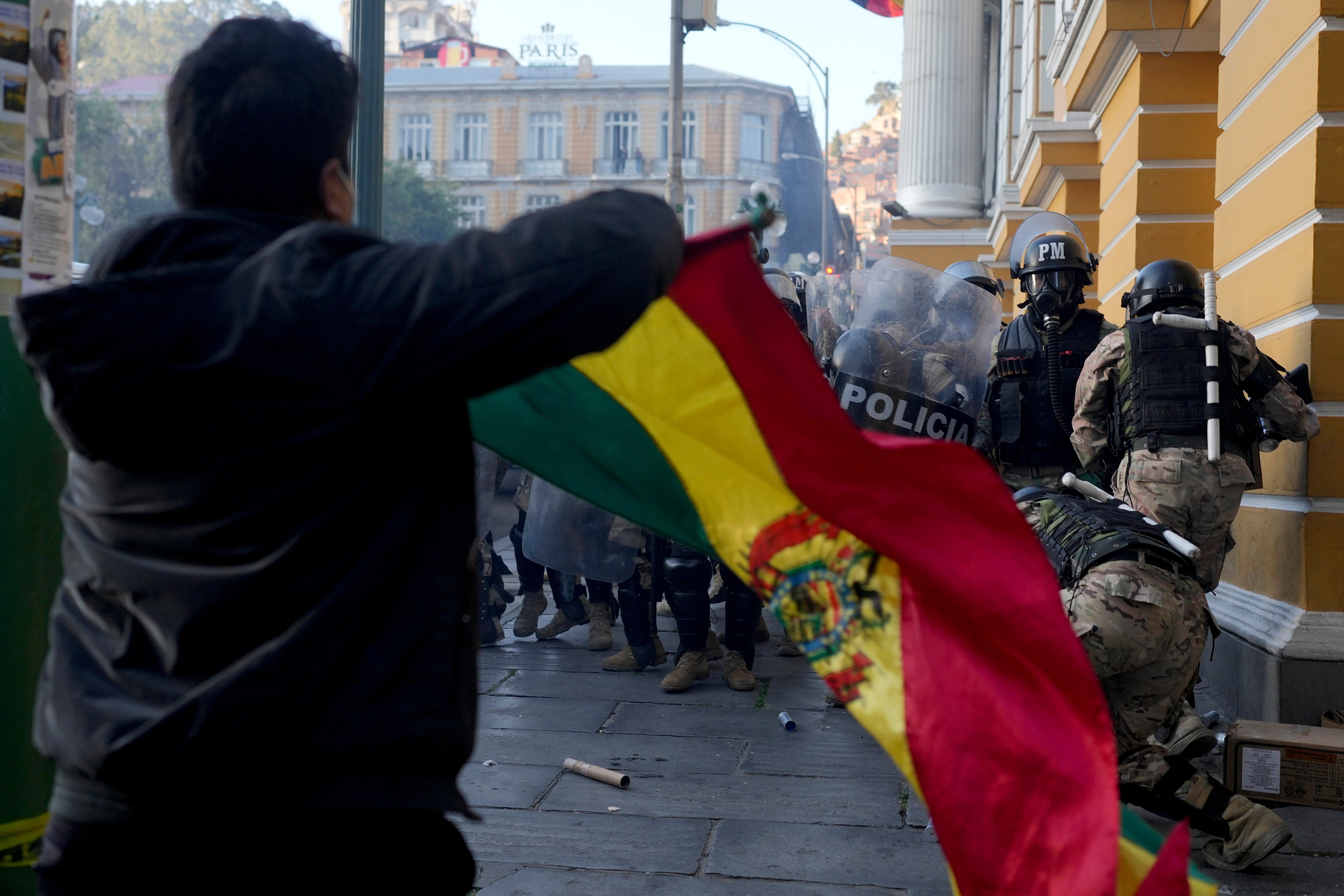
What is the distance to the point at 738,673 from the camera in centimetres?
651

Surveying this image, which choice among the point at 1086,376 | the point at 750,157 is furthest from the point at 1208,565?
the point at 750,157

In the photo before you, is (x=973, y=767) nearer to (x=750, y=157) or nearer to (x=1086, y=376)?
(x=1086, y=376)

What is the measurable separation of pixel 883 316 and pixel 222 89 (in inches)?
154

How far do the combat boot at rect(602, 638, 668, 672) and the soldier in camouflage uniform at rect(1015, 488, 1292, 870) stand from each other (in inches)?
136

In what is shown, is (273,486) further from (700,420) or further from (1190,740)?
(1190,740)

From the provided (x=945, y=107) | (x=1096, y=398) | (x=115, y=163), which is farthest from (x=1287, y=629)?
(x=115, y=163)

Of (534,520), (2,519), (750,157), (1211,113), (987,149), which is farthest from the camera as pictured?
(750,157)

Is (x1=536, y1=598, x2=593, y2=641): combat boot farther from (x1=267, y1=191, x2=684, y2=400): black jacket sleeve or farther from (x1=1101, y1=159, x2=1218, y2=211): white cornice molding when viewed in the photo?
(x1=267, y1=191, x2=684, y2=400): black jacket sleeve

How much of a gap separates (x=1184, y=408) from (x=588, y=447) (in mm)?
3727

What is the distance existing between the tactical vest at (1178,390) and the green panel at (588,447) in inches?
139

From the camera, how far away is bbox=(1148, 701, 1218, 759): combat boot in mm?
4012

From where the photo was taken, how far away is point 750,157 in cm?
6638

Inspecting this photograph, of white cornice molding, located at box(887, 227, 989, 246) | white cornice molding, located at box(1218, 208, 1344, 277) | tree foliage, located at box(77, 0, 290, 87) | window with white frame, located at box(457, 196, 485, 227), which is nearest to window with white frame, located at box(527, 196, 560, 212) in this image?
window with white frame, located at box(457, 196, 485, 227)

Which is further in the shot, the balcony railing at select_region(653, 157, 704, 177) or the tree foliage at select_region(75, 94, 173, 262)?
the balcony railing at select_region(653, 157, 704, 177)
